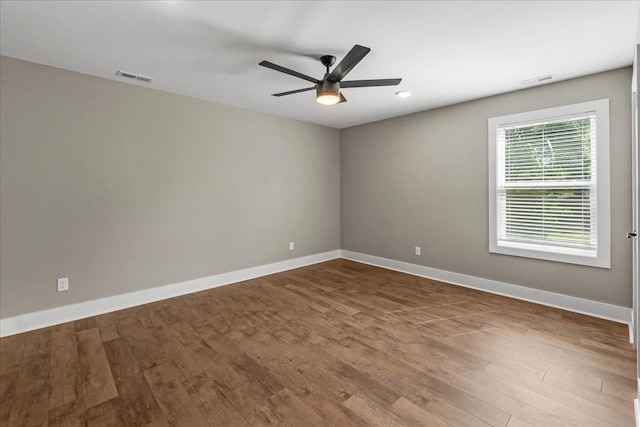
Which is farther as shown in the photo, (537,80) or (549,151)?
(549,151)

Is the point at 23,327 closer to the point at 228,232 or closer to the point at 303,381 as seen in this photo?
the point at 228,232

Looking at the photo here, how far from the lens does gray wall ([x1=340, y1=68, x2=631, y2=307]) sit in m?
2.90

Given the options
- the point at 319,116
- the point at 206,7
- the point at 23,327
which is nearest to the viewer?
the point at 206,7

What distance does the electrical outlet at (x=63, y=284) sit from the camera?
2.92 metres

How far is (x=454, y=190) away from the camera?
13.5 feet

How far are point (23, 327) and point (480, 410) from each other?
387 cm

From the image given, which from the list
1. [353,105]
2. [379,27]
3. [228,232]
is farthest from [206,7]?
[228,232]

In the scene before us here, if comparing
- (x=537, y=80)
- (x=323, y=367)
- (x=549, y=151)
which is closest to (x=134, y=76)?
(x=323, y=367)

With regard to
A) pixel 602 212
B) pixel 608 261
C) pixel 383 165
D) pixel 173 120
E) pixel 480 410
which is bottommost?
pixel 480 410

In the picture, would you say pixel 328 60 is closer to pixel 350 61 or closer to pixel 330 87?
pixel 330 87

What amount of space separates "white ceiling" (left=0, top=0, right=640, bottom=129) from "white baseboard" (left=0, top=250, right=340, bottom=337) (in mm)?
2410

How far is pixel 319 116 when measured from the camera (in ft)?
15.5

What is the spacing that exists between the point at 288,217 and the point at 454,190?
102 inches

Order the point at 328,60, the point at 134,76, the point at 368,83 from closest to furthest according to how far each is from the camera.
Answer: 1. the point at 368,83
2. the point at 328,60
3. the point at 134,76
